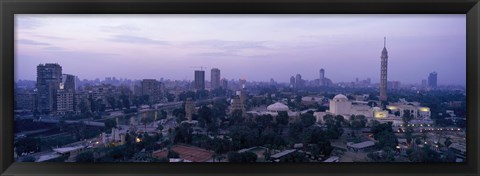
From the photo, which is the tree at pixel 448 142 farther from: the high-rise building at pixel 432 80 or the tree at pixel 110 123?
the tree at pixel 110 123

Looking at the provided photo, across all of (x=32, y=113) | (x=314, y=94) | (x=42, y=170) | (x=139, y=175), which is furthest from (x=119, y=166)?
(x=314, y=94)

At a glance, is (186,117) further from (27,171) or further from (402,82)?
(402,82)

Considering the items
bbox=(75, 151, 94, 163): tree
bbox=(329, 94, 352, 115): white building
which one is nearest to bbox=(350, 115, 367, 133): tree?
bbox=(329, 94, 352, 115): white building

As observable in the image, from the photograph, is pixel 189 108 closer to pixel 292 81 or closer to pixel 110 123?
pixel 110 123

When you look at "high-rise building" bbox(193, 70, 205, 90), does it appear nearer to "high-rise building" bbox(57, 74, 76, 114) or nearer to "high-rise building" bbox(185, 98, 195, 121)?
"high-rise building" bbox(185, 98, 195, 121)

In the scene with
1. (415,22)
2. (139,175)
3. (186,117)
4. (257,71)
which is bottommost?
(139,175)

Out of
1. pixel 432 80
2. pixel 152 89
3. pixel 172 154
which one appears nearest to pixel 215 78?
pixel 152 89
